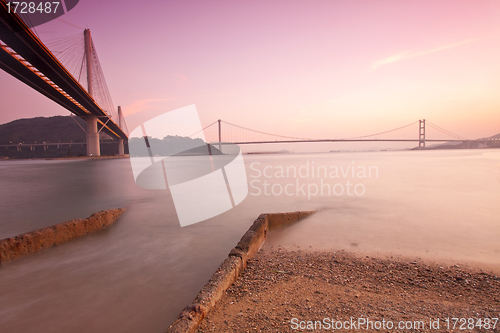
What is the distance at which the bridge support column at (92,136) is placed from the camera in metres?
35.3

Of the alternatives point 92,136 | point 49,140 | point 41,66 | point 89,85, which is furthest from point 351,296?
point 49,140

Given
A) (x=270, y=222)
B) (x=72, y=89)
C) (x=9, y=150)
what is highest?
(x=72, y=89)

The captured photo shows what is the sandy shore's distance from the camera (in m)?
1.83

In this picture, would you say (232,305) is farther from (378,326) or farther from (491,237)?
(491,237)

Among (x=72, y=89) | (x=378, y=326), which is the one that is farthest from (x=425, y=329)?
(x=72, y=89)

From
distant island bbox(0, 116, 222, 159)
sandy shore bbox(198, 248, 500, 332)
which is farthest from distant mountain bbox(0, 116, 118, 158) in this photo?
sandy shore bbox(198, 248, 500, 332)

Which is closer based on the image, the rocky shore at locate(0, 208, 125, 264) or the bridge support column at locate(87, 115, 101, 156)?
the rocky shore at locate(0, 208, 125, 264)

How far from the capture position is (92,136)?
37.2m

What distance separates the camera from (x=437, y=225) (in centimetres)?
518

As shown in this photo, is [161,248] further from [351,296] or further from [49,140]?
[49,140]

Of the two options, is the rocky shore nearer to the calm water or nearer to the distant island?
the calm water

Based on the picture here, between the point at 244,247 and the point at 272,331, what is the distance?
4.45 ft

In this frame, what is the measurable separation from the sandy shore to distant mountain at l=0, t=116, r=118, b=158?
227 feet

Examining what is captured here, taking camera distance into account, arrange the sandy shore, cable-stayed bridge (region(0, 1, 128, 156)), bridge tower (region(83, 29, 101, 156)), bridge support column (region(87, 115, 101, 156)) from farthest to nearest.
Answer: bridge support column (region(87, 115, 101, 156)), bridge tower (region(83, 29, 101, 156)), cable-stayed bridge (region(0, 1, 128, 156)), the sandy shore
